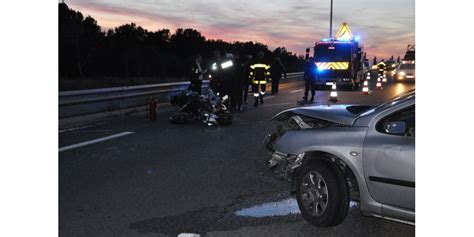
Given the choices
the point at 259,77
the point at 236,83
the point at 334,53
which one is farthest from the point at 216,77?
the point at 334,53

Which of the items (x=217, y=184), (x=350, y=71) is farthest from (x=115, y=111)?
(x=350, y=71)

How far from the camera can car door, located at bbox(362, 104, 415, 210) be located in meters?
4.05

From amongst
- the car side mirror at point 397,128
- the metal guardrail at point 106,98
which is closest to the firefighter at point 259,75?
the metal guardrail at point 106,98

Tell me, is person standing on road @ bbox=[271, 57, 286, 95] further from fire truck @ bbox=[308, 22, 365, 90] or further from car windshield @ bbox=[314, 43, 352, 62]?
car windshield @ bbox=[314, 43, 352, 62]

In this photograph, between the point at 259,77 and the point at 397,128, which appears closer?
the point at 397,128

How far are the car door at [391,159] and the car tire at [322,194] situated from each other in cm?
29

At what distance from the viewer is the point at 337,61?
2497 centimetres

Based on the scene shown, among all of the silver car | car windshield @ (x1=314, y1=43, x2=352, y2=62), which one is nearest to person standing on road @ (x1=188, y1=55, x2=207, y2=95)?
the silver car

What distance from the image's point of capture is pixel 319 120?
17.1 feet

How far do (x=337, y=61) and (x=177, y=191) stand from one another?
20.1 metres

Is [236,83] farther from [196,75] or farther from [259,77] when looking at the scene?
[259,77]

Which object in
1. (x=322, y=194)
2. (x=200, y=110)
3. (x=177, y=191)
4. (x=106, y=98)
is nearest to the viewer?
(x=322, y=194)

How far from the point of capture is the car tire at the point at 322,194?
453 cm
